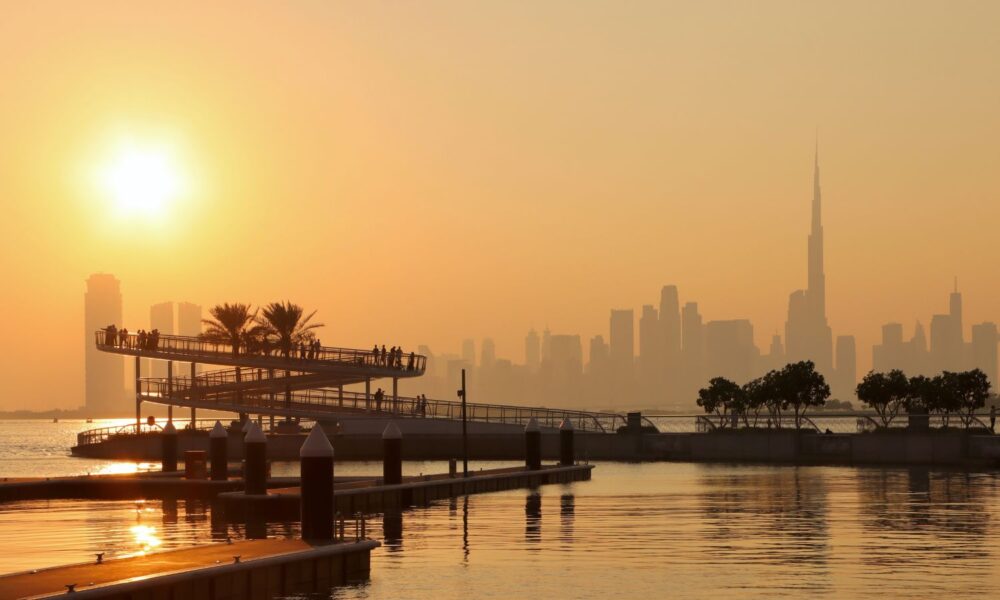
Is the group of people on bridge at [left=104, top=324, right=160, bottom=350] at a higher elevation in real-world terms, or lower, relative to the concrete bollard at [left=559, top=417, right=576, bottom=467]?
higher

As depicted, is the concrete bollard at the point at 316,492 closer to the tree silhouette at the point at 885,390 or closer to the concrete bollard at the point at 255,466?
the concrete bollard at the point at 255,466

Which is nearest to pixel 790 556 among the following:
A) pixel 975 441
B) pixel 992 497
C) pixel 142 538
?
pixel 142 538

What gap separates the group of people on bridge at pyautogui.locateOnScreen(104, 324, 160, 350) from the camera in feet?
328

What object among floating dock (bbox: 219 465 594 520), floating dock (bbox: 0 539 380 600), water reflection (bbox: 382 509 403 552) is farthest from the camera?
floating dock (bbox: 219 465 594 520)

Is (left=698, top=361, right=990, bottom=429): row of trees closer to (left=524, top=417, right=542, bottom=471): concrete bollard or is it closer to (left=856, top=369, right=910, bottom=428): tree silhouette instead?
→ (left=856, top=369, right=910, bottom=428): tree silhouette

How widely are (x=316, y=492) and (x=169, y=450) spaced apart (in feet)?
139

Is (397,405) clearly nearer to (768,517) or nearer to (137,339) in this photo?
(137,339)

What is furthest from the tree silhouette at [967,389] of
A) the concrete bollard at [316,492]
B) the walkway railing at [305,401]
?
the concrete bollard at [316,492]

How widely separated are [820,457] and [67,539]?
180ft

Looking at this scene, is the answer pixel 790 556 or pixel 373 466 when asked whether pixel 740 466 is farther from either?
pixel 790 556

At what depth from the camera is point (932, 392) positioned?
101 m

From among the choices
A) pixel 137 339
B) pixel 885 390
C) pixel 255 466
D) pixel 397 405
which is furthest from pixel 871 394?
pixel 255 466

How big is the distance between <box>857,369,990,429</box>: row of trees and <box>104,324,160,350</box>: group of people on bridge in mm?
45484

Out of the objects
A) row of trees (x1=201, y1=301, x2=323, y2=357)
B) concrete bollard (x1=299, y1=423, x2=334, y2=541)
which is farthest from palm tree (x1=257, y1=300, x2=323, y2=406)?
concrete bollard (x1=299, y1=423, x2=334, y2=541)
